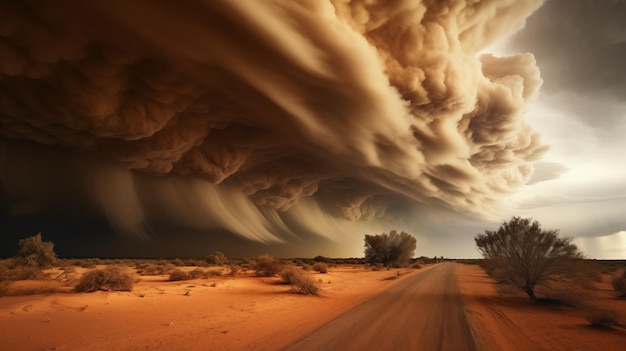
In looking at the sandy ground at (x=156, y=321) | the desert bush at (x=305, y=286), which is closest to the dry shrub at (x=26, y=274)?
the sandy ground at (x=156, y=321)

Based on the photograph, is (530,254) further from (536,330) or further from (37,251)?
(37,251)

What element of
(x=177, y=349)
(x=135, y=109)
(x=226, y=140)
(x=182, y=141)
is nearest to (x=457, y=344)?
(x=177, y=349)

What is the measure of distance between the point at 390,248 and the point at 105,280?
5162 centimetres

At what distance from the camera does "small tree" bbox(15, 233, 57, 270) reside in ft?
75.9

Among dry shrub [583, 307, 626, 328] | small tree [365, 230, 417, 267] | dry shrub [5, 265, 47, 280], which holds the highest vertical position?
small tree [365, 230, 417, 267]

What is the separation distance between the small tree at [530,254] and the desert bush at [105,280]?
675 inches

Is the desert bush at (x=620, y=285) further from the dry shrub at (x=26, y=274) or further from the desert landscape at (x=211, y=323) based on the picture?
the dry shrub at (x=26, y=274)

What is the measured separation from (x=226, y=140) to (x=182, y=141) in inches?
257

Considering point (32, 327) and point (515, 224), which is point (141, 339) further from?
point (515, 224)

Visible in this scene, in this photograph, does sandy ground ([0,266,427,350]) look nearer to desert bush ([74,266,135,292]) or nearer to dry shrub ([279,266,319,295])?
desert bush ([74,266,135,292])

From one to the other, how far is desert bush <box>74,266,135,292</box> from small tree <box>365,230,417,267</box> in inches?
1965

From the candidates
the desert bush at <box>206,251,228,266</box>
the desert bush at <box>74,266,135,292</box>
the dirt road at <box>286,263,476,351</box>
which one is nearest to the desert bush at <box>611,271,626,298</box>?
the dirt road at <box>286,263,476,351</box>

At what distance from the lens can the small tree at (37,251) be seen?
2314 centimetres

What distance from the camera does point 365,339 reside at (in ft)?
21.1
